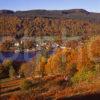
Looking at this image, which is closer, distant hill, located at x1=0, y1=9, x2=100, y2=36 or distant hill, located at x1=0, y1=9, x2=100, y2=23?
distant hill, located at x1=0, y1=9, x2=100, y2=36

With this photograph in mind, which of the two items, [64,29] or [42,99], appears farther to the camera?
[64,29]

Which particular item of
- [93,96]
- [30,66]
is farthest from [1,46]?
[93,96]

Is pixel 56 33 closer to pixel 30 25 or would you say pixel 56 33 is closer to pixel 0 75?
pixel 30 25

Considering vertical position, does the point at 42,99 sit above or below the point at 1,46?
above

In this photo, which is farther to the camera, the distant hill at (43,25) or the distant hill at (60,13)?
the distant hill at (60,13)

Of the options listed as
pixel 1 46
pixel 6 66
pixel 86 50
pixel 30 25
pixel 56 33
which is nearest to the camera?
pixel 86 50

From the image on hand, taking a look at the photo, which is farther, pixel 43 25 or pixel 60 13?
pixel 60 13

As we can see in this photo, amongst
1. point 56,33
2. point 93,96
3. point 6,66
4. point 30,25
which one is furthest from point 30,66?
point 30,25

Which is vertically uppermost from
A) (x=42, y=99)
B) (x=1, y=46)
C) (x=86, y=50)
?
(x=42, y=99)

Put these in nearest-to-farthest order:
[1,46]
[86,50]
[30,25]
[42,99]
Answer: [42,99], [86,50], [1,46], [30,25]
